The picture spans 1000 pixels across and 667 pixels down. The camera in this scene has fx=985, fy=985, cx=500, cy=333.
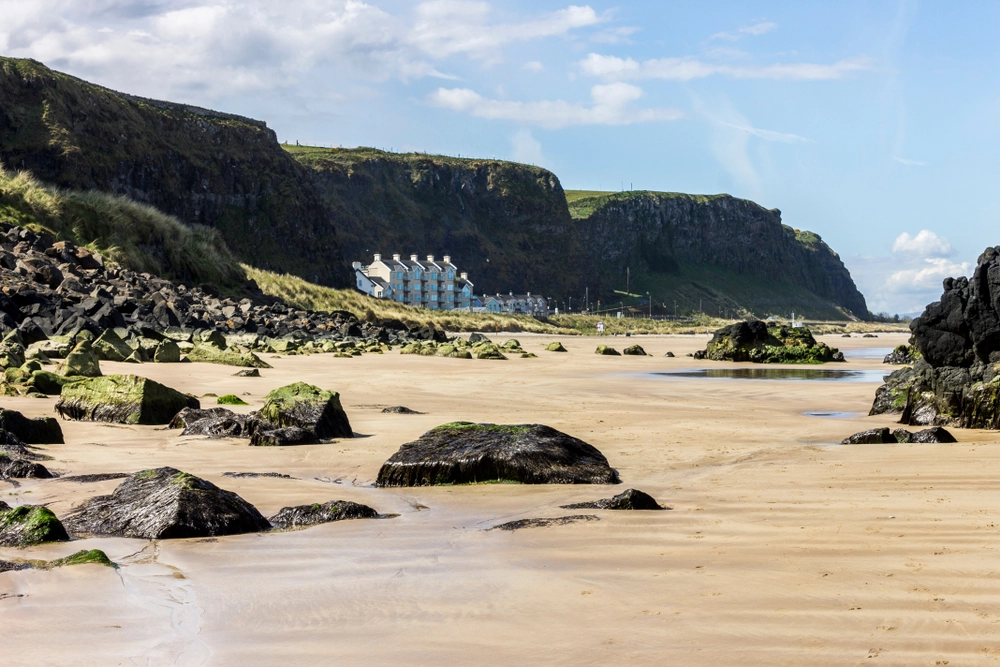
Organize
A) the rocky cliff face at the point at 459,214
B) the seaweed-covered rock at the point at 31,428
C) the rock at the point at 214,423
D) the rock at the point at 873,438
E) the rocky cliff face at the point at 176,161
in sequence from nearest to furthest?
the seaweed-covered rock at the point at 31,428, the rock at the point at 873,438, the rock at the point at 214,423, the rocky cliff face at the point at 176,161, the rocky cliff face at the point at 459,214

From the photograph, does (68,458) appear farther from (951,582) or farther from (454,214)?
(454,214)

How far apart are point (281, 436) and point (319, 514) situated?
3885 millimetres

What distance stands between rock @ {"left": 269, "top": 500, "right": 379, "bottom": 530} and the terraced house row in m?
127

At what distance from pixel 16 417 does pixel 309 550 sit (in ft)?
17.5

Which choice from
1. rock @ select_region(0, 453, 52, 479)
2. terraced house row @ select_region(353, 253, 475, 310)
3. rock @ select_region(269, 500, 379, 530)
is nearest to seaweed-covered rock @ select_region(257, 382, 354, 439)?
rock @ select_region(0, 453, 52, 479)

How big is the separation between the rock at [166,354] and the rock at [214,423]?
9663mm

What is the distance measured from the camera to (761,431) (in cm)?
1305

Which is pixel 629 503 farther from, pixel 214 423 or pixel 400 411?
pixel 400 411

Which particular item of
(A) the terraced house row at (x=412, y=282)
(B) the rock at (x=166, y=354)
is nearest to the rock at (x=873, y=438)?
(B) the rock at (x=166, y=354)

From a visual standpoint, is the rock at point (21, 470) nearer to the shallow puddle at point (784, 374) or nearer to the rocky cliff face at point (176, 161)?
the shallow puddle at point (784, 374)

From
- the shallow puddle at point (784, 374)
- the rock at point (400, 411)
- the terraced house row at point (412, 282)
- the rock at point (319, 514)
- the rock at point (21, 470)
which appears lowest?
the rock at point (319, 514)

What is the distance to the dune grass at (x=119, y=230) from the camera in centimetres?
4397

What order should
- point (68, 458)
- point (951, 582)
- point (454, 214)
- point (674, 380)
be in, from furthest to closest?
point (454, 214) → point (674, 380) → point (68, 458) → point (951, 582)

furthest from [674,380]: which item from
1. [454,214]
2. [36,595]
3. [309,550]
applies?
[454,214]
